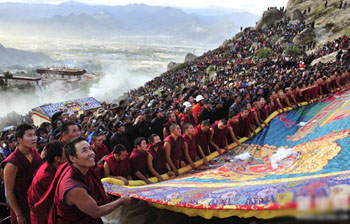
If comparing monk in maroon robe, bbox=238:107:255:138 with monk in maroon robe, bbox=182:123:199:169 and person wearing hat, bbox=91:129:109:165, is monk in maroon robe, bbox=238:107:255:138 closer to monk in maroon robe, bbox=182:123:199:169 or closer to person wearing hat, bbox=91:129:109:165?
monk in maroon robe, bbox=182:123:199:169

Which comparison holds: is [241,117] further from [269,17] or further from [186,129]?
[269,17]

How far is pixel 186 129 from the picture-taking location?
4.49 metres

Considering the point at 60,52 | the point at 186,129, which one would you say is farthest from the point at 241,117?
the point at 60,52

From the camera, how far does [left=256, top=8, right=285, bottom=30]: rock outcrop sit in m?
37.8

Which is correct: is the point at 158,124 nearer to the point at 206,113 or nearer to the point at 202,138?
the point at 202,138

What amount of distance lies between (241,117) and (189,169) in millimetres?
2138

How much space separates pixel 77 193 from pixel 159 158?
227cm

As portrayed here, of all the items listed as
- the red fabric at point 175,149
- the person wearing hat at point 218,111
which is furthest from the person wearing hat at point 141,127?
the person wearing hat at point 218,111

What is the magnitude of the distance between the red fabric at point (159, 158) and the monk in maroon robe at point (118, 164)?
A: 1.74 ft

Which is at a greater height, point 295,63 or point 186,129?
point 295,63

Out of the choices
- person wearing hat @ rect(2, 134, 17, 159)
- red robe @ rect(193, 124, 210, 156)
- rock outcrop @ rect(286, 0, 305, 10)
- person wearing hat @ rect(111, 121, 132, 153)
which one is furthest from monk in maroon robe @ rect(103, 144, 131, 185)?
rock outcrop @ rect(286, 0, 305, 10)

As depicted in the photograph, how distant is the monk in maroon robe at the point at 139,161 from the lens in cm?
371

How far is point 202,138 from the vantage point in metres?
4.82

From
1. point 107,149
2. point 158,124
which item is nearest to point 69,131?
point 107,149
